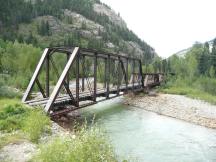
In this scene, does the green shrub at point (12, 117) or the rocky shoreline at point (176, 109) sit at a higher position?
the green shrub at point (12, 117)

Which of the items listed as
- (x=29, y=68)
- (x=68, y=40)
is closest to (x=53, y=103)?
(x=29, y=68)

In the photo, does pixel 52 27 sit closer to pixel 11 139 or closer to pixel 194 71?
pixel 194 71

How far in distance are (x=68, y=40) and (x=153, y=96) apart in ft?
327

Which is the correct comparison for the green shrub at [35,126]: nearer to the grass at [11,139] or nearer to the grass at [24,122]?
the grass at [24,122]

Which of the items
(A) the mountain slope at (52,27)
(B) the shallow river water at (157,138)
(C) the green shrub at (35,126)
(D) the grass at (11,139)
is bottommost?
(B) the shallow river water at (157,138)

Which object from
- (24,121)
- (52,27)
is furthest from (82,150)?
(52,27)

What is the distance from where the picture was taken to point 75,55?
20641 mm

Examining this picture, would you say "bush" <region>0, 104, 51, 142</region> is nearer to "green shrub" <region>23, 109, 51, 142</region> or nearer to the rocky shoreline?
"green shrub" <region>23, 109, 51, 142</region>

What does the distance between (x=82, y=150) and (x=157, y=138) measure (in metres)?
12.9

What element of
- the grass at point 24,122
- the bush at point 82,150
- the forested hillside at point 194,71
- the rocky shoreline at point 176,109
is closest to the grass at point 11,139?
the grass at point 24,122

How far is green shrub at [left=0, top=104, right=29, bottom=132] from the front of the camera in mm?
14719

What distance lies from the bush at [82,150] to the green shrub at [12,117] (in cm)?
589

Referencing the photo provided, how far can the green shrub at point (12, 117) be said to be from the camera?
579 inches

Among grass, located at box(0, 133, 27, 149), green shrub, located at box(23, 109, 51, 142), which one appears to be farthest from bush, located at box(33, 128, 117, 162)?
green shrub, located at box(23, 109, 51, 142)
